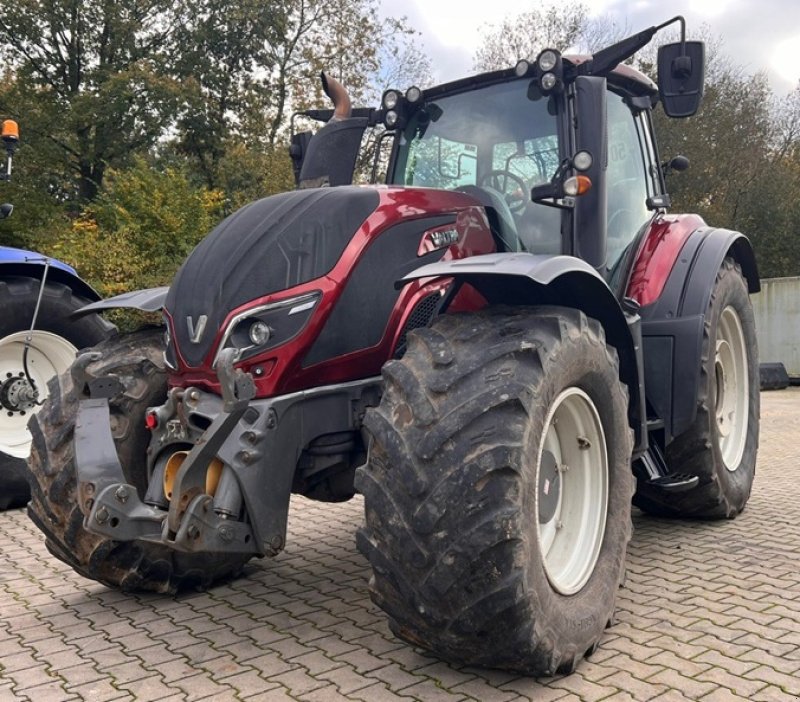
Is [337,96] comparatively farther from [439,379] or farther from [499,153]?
[439,379]

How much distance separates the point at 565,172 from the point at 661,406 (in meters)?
1.39

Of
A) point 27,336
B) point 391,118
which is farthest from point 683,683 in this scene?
point 27,336

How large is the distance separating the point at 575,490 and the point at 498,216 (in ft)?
4.53

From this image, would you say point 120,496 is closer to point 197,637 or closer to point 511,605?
point 197,637

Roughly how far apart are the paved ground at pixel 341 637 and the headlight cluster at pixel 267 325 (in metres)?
1.18

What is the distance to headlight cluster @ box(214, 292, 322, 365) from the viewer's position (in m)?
3.11

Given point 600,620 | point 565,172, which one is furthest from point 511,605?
point 565,172

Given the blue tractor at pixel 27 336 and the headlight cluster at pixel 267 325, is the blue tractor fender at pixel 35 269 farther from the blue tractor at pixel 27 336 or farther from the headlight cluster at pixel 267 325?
the headlight cluster at pixel 267 325

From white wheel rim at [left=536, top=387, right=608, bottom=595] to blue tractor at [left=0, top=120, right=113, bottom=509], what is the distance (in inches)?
159

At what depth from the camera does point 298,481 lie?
3361 mm

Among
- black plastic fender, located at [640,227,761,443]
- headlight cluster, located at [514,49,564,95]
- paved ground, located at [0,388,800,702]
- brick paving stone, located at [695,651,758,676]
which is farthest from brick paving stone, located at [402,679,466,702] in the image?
headlight cluster, located at [514,49,564,95]

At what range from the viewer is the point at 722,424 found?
5418 millimetres

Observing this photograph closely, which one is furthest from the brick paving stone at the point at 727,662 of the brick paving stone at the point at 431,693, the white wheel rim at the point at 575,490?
the brick paving stone at the point at 431,693

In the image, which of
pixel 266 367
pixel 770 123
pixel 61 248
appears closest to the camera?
pixel 266 367
